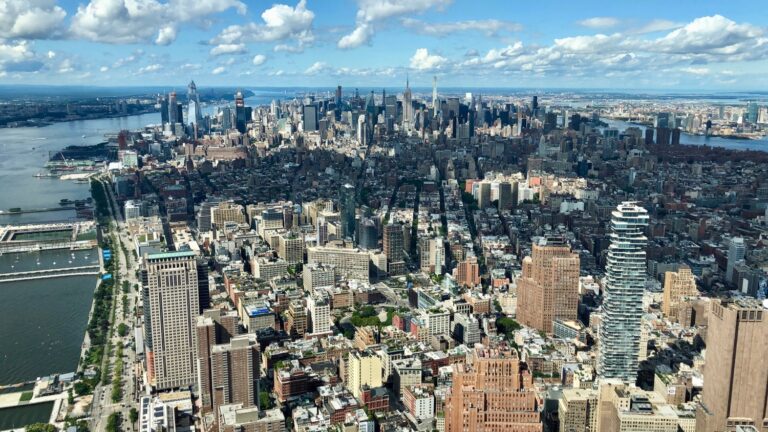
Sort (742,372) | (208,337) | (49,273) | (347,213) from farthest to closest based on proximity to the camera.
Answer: (347,213) → (49,273) → (208,337) → (742,372)

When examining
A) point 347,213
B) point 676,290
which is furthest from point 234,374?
point 347,213

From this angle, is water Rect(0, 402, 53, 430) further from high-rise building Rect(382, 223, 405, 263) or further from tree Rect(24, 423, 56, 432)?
high-rise building Rect(382, 223, 405, 263)

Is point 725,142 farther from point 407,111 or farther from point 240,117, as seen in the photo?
point 240,117

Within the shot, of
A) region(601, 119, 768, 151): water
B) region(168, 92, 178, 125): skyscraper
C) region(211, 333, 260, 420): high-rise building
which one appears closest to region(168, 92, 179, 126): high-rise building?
region(168, 92, 178, 125): skyscraper

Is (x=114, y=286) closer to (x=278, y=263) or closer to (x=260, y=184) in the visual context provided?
(x=278, y=263)

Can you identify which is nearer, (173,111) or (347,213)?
(347,213)

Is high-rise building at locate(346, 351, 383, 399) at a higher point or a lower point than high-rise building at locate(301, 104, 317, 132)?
lower
